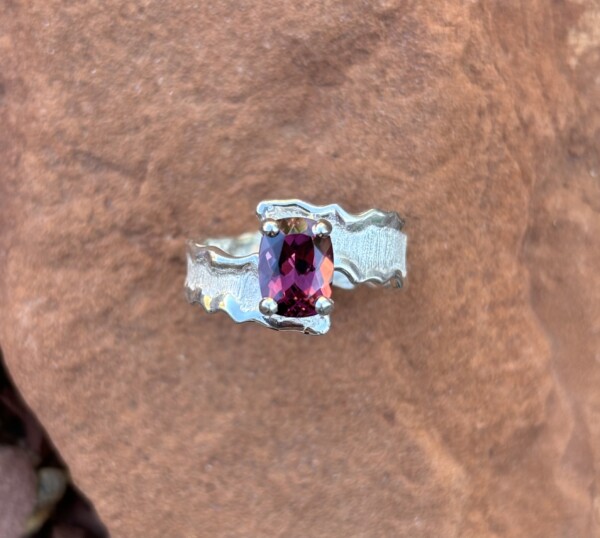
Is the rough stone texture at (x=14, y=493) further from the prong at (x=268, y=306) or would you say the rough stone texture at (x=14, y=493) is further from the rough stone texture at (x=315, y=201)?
the prong at (x=268, y=306)

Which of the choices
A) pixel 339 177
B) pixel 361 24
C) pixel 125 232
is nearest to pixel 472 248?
pixel 339 177

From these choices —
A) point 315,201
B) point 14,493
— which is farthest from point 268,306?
point 14,493

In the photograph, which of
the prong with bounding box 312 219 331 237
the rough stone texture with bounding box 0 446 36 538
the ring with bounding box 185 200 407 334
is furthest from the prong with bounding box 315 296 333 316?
the rough stone texture with bounding box 0 446 36 538

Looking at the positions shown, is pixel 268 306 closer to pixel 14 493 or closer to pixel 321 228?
pixel 321 228

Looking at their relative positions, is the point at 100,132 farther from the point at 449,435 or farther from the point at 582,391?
the point at 582,391

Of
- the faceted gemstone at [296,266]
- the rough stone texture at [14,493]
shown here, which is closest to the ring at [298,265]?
the faceted gemstone at [296,266]

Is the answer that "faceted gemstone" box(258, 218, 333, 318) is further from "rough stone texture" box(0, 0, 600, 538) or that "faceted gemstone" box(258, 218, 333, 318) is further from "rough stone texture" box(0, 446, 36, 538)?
"rough stone texture" box(0, 446, 36, 538)
